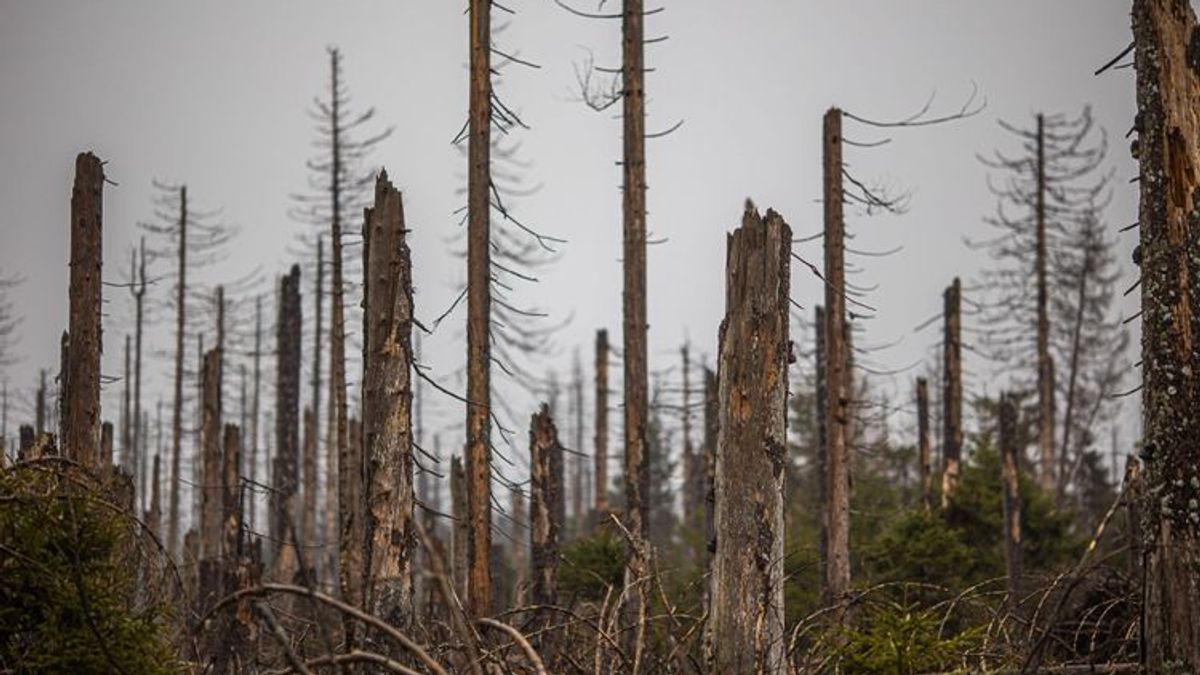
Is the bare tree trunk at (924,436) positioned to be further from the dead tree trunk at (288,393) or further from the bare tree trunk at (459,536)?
the dead tree trunk at (288,393)

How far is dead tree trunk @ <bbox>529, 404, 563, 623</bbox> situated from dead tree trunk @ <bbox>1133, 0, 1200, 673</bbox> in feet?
33.8

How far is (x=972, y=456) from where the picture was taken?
21.5m

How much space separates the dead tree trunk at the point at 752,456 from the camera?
5.86m

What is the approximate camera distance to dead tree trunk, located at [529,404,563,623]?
15820 millimetres

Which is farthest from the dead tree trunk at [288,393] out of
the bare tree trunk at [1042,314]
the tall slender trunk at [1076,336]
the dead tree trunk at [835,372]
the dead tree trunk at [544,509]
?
the tall slender trunk at [1076,336]

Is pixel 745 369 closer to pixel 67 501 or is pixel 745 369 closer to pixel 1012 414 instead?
pixel 67 501

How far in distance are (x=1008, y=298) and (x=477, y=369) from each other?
18279 millimetres

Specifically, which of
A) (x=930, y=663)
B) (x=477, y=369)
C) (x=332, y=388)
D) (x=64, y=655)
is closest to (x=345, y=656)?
(x=64, y=655)

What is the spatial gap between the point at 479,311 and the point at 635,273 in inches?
107

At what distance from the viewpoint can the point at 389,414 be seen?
7855 mm

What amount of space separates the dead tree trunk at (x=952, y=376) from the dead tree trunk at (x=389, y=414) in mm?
16688

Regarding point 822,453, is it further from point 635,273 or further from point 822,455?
point 635,273

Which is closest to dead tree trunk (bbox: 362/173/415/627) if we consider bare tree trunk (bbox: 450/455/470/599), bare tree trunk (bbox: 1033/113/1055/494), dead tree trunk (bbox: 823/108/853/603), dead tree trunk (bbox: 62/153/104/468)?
dead tree trunk (bbox: 62/153/104/468)

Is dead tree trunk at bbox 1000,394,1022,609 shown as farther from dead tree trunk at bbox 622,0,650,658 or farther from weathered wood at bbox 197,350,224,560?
weathered wood at bbox 197,350,224,560
